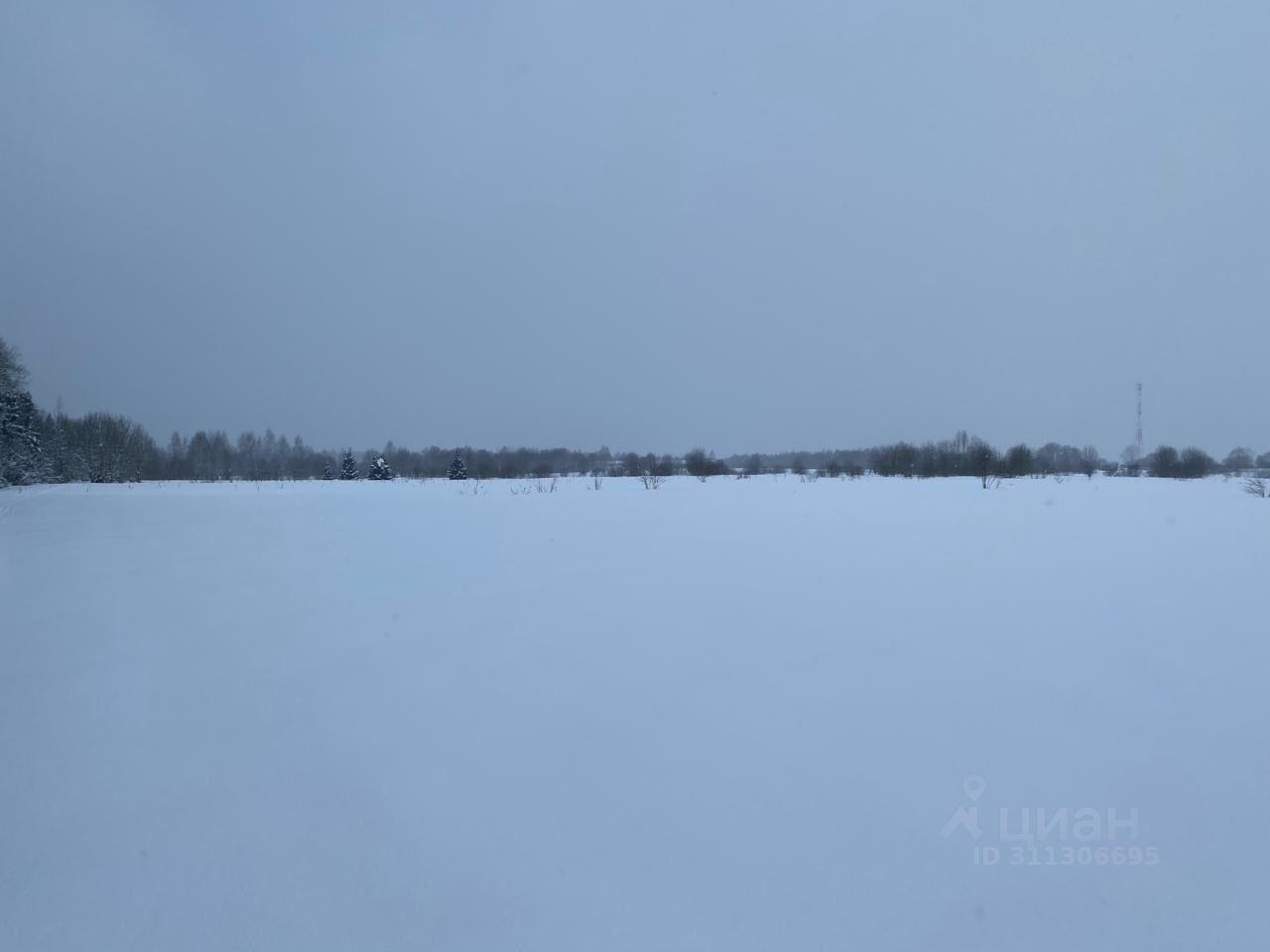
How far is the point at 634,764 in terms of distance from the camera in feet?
8.02

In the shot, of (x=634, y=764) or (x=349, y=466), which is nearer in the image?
(x=634, y=764)

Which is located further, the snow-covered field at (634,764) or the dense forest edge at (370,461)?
the dense forest edge at (370,461)

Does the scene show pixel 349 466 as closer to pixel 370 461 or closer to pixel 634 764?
pixel 370 461

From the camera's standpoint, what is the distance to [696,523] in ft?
31.5

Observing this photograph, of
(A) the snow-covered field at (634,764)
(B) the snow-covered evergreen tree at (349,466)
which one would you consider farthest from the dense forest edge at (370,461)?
(A) the snow-covered field at (634,764)

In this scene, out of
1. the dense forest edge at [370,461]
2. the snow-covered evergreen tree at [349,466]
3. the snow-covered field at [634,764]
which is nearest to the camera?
the snow-covered field at [634,764]

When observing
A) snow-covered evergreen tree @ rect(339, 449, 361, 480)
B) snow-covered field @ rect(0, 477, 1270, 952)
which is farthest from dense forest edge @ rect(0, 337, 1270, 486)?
snow-covered field @ rect(0, 477, 1270, 952)

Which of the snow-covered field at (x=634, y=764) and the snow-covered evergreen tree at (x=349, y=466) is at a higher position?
the snow-covered evergreen tree at (x=349, y=466)

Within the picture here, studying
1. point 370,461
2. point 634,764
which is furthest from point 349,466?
point 634,764

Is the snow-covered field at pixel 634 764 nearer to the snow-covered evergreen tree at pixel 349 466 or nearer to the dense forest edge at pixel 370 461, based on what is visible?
the dense forest edge at pixel 370 461

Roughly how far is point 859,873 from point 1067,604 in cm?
381

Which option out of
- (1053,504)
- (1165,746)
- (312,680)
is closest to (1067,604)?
(1165,746)

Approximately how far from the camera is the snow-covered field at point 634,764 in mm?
1730

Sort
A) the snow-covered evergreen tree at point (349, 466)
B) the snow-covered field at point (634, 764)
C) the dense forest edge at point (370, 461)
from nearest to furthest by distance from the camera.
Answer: the snow-covered field at point (634, 764), the dense forest edge at point (370, 461), the snow-covered evergreen tree at point (349, 466)
